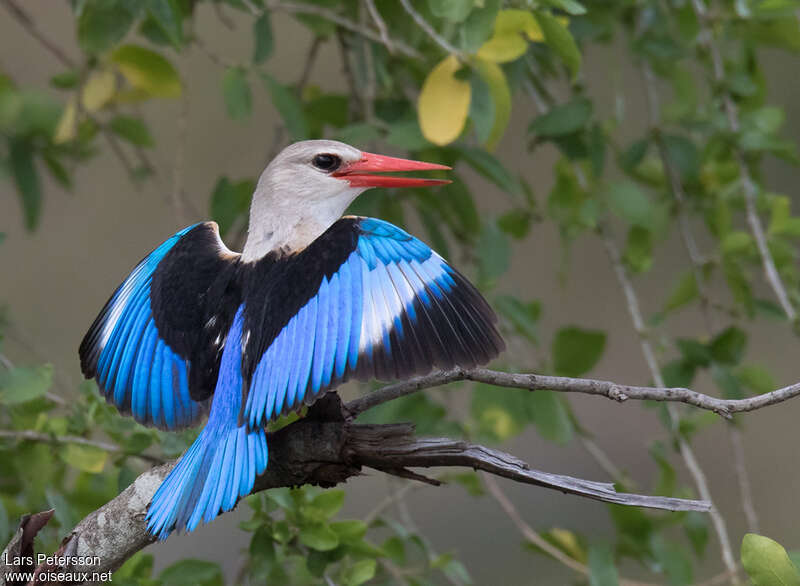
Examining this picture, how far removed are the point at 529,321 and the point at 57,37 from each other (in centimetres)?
358

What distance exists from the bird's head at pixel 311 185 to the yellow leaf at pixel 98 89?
2.03 feet

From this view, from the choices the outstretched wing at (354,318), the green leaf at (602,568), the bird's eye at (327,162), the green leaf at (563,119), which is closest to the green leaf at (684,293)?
the green leaf at (563,119)

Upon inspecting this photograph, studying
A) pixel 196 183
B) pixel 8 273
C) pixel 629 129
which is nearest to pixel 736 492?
pixel 629 129

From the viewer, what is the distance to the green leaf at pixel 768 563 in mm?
1376

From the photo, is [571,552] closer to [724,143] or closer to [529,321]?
[529,321]

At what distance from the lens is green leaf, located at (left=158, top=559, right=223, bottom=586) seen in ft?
6.29

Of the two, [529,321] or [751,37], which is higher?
[751,37]

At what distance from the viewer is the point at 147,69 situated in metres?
2.50

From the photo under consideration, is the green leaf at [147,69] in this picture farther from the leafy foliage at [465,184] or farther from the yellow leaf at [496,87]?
the yellow leaf at [496,87]

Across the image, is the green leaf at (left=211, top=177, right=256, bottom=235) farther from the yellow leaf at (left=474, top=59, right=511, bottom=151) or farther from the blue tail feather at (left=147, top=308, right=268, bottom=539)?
the blue tail feather at (left=147, top=308, right=268, bottom=539)

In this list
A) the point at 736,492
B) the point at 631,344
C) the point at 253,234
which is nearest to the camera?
the point at 253,234

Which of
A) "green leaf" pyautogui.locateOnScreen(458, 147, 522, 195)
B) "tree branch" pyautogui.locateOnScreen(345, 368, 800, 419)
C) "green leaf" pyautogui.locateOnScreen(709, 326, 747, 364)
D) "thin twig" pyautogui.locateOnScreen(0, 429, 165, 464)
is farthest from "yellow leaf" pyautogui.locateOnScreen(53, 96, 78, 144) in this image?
"green leaf" pyautogui.locateOnScreen(709, 326, 747, 364)

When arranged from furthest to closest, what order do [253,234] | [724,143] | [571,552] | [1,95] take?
[1,95]
[724,143]
[571,552]
[253,234]

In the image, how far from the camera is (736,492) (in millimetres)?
5230
